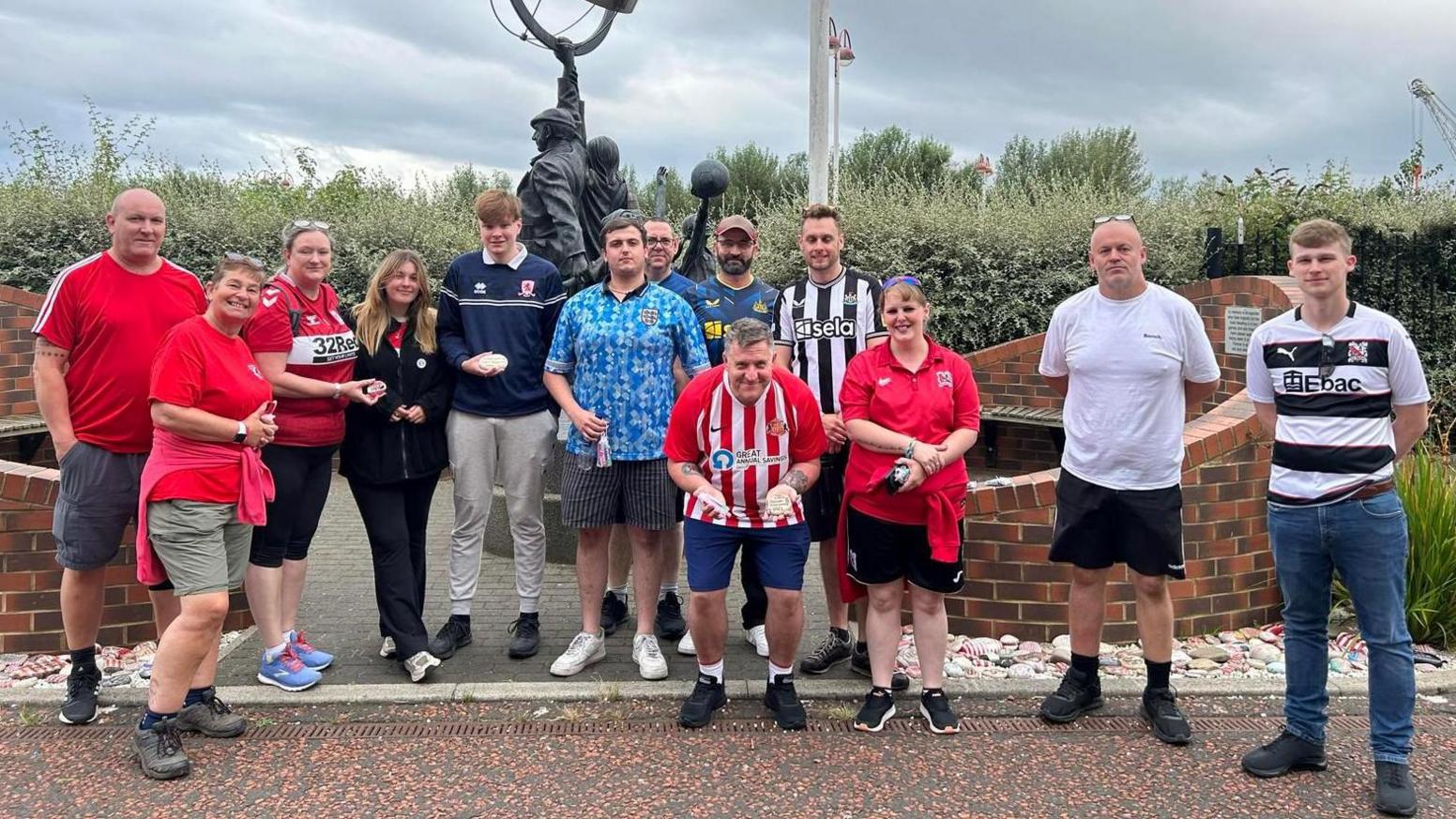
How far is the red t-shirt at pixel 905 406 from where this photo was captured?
12.0 feet

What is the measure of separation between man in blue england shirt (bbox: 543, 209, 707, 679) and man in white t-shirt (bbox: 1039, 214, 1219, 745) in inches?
60.4

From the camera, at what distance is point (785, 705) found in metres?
3.79

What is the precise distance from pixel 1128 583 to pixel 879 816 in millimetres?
1999

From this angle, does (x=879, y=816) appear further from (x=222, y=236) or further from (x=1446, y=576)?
(x=222, y=236)

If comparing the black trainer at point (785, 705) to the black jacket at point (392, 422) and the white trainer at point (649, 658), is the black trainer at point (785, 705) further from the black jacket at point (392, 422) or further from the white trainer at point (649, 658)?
the black jacket at point (392, 422)

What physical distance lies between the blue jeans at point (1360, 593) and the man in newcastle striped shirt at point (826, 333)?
144 cm

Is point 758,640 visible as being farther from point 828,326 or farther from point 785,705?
point 828,326

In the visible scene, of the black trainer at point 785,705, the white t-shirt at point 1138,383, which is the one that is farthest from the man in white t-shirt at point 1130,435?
the black trainer at point 785,705

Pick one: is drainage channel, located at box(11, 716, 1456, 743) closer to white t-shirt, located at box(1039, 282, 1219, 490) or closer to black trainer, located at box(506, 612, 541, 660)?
black trainer, located at box(506, 612, 541, 660)

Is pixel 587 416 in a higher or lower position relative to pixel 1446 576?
higher

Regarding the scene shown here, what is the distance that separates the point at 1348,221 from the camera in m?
9.73

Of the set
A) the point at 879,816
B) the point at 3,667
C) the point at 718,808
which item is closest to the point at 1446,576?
the point at 879,816

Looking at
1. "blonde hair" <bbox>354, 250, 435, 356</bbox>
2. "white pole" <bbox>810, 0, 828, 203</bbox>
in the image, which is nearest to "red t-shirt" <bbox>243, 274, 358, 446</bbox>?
"blonde hair" <bbox>354, 250, 435, 356</bbox>

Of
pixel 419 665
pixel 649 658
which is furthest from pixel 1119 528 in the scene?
pixel 419 665
